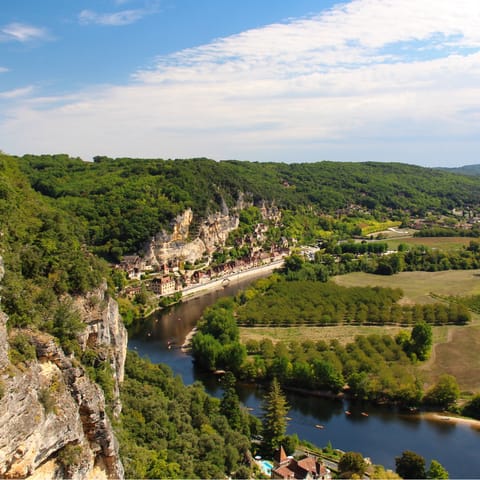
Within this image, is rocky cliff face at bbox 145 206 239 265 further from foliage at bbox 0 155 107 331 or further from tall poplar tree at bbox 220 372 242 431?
foliage at bbox 0 155 107 331

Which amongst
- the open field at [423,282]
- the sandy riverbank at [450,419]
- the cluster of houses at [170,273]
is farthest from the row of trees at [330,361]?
the open field at [423,282]

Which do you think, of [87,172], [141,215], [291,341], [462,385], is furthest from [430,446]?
[87,172]

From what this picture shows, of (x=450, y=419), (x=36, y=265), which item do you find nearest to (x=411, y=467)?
(x=450, y=419)

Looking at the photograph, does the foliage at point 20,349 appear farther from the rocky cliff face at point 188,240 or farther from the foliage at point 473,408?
the rocky cliff face at point 188,240

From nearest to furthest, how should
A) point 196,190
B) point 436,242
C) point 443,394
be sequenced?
Answer: point 443,394 → point 196,190 → point 436,242

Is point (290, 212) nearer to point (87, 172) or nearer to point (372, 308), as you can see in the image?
point (87, 172)

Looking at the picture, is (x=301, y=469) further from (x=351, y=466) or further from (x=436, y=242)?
(x=436, y=242)

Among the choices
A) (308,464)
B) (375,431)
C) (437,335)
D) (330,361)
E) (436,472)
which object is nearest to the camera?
(308,464)
